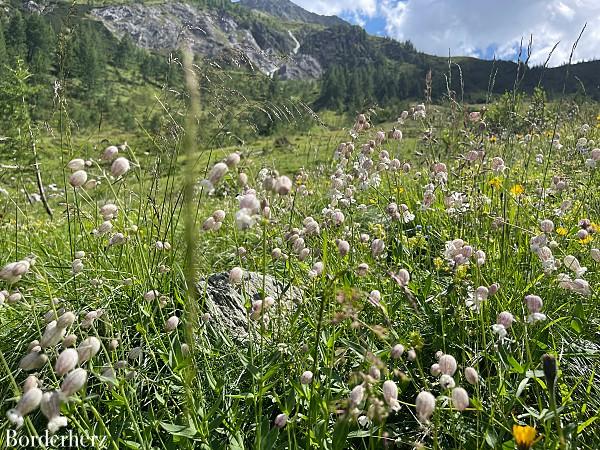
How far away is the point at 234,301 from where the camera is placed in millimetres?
3102

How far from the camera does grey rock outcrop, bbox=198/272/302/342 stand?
2770 mm

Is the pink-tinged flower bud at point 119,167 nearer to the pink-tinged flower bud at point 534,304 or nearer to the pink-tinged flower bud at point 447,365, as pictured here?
the pink-tinged flower bud at point 447,365

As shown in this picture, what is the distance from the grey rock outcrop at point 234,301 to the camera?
9.09 feet

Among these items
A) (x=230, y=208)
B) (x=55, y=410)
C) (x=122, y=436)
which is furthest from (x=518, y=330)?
(x=230, y=208)

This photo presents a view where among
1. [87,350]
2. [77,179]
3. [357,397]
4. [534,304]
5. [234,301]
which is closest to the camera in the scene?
[357,397]

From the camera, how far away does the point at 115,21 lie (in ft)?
601

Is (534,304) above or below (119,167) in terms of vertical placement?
below

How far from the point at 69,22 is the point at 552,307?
3564mm

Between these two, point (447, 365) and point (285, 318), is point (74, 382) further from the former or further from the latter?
point (285, 318)

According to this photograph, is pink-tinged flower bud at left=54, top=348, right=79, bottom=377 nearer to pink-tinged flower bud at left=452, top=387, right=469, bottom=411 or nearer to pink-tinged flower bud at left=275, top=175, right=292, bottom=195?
pink-tinged flower bud at left=275, top=175, right=292, bottom=195

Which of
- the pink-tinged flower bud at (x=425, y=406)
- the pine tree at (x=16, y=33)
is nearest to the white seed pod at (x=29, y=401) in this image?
the pink-tinged flower bud at (x=425, y=406)

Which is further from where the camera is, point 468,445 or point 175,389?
point 175,389

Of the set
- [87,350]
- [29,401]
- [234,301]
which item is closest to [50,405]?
[29,401]

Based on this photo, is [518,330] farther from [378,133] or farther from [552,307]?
[378,133]
